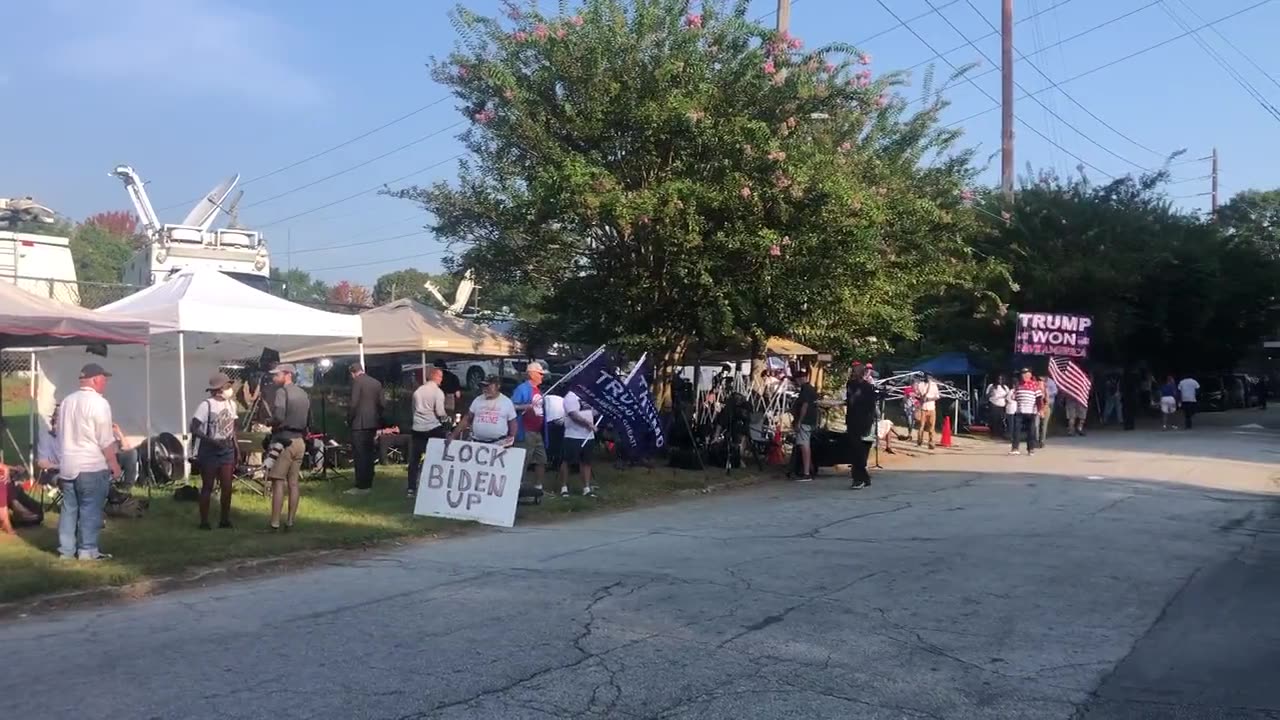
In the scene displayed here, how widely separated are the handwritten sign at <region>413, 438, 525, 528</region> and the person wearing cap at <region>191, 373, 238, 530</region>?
6.84 ft

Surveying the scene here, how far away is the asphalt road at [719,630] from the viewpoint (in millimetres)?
5766

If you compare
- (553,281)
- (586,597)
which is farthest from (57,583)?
(553,281)

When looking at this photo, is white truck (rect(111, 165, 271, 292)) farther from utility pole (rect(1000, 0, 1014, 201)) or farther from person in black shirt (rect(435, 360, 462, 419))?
utility pole (rect(1000, 0, 1014, 201))

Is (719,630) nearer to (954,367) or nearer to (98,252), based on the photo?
(954,367)

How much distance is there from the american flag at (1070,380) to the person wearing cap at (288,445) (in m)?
20.5

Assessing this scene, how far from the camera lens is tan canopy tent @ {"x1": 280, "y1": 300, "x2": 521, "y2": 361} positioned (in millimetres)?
18250

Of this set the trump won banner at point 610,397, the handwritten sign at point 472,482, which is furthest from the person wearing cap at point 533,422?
the handwritten sign at point 472,482

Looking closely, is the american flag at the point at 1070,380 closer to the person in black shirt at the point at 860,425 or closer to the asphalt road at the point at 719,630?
the person in black shirt at the point at 860,425

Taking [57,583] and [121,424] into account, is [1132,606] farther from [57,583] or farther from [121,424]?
[121,424]

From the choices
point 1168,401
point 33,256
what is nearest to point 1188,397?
point 1168,401

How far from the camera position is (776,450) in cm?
1898

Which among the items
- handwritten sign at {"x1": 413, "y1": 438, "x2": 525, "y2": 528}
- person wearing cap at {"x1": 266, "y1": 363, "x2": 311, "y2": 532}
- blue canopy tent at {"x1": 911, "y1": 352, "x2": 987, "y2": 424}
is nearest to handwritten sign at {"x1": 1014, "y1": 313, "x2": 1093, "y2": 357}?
blue canopy tent at {"x1": 911, "y1": 352, "x2": 987, "y2": 424}

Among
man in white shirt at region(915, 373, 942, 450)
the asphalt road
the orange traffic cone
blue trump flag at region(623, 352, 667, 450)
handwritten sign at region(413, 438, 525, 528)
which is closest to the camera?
the asphalt road

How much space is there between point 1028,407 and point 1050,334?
20.2 ft
